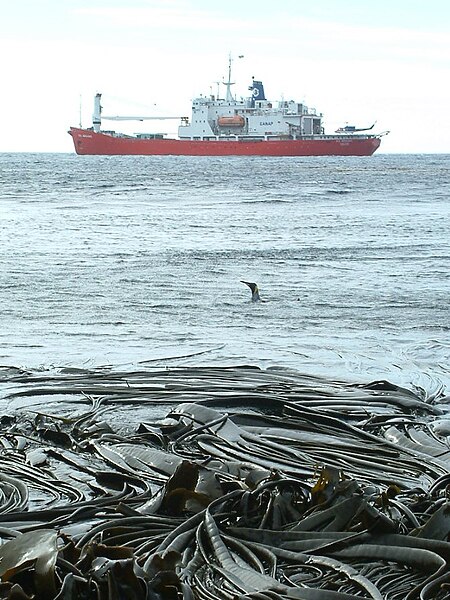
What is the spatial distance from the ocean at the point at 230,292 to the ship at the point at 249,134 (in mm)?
49894

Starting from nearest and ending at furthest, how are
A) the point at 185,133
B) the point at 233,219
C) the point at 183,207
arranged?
the point at 233,219, the point at 183,207, the point at 185,133

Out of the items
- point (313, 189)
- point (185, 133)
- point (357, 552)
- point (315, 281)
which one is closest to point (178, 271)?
point (315, 281)

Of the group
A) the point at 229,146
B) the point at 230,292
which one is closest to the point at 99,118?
the point at 229,146

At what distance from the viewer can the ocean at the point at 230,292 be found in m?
4.98

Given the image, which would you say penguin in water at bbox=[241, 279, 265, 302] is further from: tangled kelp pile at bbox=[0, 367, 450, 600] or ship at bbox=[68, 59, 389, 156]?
ship at bbox=[68, 59, 389, 156]

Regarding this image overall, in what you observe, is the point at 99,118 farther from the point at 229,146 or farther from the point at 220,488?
the point at 220,488

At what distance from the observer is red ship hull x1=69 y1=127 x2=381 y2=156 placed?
214 ft

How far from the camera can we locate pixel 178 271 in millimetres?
8578

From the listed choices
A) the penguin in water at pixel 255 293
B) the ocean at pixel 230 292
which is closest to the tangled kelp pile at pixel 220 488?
the ocean at pixel 230 292

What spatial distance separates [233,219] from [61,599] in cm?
1359

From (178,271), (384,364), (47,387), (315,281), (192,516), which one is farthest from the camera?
(178,271)

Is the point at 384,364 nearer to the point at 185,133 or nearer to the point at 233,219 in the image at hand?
the point at 233,219

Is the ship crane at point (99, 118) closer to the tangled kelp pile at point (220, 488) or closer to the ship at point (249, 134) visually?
the ship at point (249, 134)

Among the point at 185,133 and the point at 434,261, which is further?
the point at 185,133
